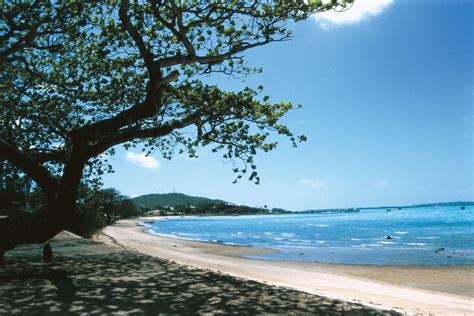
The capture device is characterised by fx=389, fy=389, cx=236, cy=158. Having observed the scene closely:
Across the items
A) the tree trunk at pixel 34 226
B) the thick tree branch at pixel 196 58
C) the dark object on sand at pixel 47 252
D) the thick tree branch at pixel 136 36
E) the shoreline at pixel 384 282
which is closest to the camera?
the thick tree branch at pixel 136 36

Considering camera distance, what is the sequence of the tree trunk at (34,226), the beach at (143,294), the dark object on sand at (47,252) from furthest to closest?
the dark object on sand at (47,252), the tree trunk at (34,226), the beach at (143,294)

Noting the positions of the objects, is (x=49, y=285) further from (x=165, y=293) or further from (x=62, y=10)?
(x=62, y=10)

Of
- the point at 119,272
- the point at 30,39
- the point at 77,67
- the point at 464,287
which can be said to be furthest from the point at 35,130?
the point at 464,287

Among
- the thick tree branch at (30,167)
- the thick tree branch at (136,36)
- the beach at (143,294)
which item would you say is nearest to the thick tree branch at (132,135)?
the thick tree branch at (30,167)

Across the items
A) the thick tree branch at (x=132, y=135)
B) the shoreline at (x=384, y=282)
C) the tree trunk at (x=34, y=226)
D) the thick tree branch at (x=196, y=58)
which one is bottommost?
the shoreline at (x=384, y=282)

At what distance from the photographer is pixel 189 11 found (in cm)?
955

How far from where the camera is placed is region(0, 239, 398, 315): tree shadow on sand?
651 cm

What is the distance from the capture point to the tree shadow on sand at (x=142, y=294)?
651cm

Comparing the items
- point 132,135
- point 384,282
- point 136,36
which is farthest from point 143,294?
point 384,282

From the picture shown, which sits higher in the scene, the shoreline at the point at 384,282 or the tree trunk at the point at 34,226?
the tree trunk at the point at 34,226

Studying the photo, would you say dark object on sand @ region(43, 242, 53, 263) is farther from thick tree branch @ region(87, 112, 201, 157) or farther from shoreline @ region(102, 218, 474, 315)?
shoreline @ region(102, 218, 474, 315)

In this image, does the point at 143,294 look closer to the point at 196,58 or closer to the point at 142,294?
the point at 142,294

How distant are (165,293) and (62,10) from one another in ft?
23.8

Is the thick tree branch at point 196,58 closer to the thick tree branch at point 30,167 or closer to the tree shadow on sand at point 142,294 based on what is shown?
the thick tree branch at point 30,167
